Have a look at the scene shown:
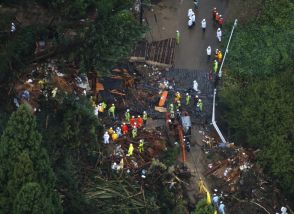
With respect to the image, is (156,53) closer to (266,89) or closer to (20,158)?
(266,89)

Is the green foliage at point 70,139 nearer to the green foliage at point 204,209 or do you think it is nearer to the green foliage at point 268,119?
the green foliage at point 204,209

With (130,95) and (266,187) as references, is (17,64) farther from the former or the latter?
(266,187)

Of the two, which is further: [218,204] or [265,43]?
[265,43]

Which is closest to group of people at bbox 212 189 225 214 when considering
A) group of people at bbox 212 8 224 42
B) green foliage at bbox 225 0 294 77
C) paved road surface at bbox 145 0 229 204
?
paved road surface at bbox 145 0 229 204

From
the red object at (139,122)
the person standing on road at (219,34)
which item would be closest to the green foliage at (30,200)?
the red object at (139,122)

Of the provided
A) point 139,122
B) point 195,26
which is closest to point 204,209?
point 139,122

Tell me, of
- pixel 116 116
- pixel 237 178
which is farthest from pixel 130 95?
pixel 237 178

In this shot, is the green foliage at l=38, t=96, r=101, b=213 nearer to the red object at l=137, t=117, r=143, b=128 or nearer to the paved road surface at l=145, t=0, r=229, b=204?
the red object at l=137, t=117, r=143, b=128
